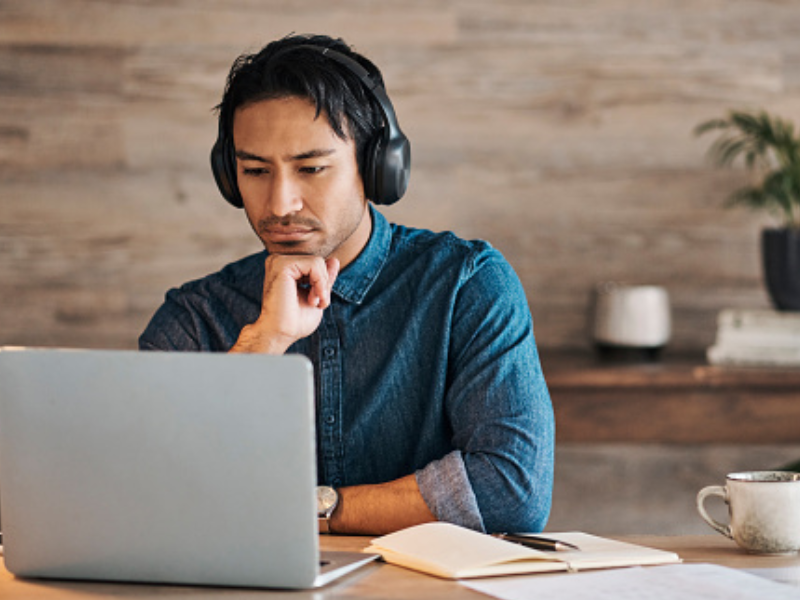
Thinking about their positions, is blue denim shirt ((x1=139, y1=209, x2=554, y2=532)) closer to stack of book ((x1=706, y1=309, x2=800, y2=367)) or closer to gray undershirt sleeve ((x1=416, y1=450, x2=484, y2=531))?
→ gray undershirt sleeve ((x1=416, y1=450, x2=484, y2=531))

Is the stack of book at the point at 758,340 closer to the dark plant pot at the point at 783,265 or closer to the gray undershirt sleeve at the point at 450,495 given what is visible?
the dark plant pot at the point at 783,265

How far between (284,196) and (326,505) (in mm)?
447

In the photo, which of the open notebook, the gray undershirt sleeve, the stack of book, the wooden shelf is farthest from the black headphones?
the stack of book

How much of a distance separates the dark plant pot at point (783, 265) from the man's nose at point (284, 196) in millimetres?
1424

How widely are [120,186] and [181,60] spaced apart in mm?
337

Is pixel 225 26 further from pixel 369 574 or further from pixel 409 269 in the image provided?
pixel 369 574

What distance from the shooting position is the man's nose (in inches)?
63.6

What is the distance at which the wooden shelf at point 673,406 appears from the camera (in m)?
2.47

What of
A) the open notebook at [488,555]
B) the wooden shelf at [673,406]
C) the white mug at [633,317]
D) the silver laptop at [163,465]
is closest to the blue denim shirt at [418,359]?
the open notebook at [488,555]

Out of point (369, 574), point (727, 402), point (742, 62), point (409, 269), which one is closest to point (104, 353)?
point (369, 574)

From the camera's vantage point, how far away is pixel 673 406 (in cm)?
247

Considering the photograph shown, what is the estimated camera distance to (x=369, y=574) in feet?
3.80

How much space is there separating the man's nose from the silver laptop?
0.59 meters

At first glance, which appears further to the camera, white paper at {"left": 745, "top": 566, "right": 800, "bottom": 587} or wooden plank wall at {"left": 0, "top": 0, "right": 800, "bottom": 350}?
wooden plank wall at {"left": 0, "top": 0, "right": 800, "bottom": 350}
